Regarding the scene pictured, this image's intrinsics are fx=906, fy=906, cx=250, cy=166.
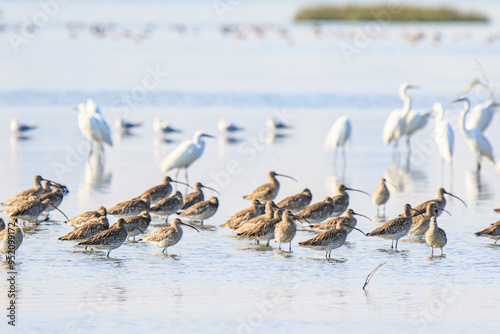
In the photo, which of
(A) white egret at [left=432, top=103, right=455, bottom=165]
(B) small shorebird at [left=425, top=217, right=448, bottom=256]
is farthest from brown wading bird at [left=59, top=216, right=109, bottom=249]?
(A) white egret at [left=432, top=103, right=455, bottom=165]

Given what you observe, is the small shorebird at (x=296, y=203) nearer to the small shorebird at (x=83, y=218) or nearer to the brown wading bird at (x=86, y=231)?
the small shorebird at (x=83, y=218)

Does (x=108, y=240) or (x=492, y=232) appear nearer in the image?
(x=108, y=240)

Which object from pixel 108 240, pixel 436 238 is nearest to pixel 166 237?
pixel 108 240

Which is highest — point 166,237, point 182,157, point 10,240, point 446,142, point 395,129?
point 395,129

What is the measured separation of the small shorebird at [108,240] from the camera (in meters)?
9.91

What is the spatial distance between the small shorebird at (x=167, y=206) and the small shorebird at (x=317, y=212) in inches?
68.4

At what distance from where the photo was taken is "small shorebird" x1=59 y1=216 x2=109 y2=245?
1032cm

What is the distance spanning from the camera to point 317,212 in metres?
11.9

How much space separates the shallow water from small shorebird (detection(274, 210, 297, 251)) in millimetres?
184

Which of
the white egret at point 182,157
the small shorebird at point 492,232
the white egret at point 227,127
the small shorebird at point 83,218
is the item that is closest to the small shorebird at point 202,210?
the small shorebird at point 83,218

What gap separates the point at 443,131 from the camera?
18016 millimetres

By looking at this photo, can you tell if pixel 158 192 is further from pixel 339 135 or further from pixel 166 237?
pixel 339 135

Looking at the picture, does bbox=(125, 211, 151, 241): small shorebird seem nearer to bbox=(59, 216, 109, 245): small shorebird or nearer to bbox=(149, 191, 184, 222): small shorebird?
bbox=(59, 216, 109, 245): small shorebird

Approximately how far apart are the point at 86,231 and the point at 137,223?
82 centimetres
